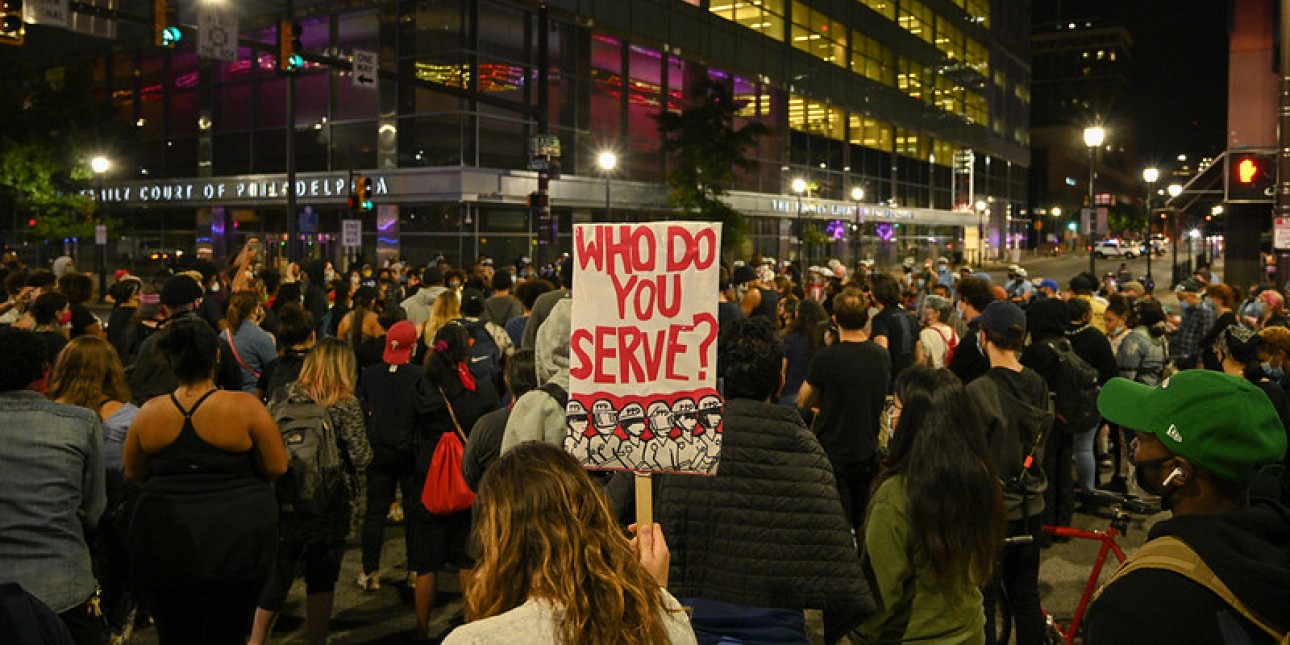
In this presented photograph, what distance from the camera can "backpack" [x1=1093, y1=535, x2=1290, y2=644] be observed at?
2.15 m

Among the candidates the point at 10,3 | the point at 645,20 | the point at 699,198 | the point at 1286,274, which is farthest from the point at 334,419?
the point at 645,20

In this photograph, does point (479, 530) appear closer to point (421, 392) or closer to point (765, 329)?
point (765, 329)

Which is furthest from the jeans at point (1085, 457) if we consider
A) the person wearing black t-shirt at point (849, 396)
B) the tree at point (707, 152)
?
the tree at point (707, 152)

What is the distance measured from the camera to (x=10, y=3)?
45.0ft

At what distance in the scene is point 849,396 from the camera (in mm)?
6668

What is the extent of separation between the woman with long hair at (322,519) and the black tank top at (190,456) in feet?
3.20

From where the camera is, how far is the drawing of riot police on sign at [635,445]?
11.6 feet

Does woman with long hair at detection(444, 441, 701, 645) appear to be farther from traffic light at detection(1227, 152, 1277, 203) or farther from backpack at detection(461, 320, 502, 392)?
traffic light at detection(1227, 152, 1277, 203)

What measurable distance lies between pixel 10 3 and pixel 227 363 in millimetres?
9609

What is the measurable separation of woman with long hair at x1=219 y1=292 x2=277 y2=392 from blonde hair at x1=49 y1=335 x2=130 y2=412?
9.43 ft

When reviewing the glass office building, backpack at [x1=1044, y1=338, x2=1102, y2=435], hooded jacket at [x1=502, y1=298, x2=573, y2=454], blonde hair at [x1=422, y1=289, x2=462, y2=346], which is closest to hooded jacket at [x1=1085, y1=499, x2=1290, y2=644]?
hooded jacket at [x1=502, y1=298, x2=573, y2=454]

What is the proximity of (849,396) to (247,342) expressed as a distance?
505 cm

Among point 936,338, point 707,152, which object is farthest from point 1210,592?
point 707,152

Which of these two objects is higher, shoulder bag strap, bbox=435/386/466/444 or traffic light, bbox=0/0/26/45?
traffic light, bbox=0/0/26/45
